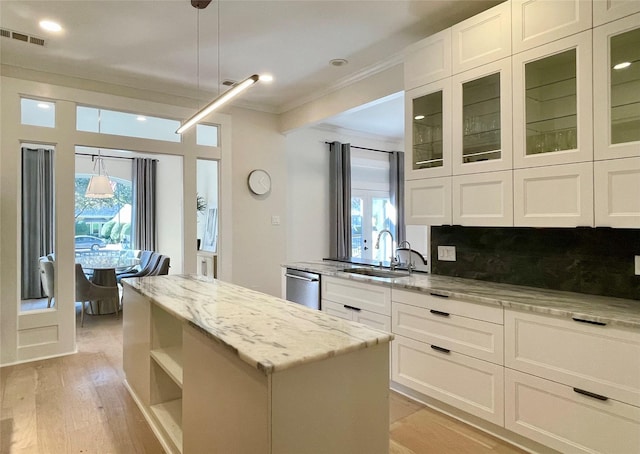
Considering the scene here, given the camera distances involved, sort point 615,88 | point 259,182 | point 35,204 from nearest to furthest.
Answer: point 615,88
point 259,182
point 35,204

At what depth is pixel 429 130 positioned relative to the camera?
2.90 m

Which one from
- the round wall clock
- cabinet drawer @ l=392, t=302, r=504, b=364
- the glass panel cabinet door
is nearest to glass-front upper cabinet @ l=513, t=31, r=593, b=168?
the glass panel cabinet door

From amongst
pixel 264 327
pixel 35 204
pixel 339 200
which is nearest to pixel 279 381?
pixel 264 327

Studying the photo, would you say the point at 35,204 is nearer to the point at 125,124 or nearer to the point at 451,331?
the point at 125,124

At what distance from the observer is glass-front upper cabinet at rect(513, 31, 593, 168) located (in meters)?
2.04

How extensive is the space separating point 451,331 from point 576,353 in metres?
0.70

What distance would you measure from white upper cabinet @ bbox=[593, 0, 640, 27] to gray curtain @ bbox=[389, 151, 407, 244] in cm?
490

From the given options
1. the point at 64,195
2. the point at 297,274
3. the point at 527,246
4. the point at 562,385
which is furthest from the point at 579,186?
the point at 64,195

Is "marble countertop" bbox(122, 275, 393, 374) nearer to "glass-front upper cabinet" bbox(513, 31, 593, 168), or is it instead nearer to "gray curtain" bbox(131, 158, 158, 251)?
"glass-front upper cabinet" bbox(513, 31, 593, 168)

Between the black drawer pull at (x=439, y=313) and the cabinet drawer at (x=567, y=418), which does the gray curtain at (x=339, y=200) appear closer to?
the black drawer pull at (x=439, y=313)

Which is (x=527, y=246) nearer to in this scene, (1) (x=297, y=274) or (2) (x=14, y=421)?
(1) (x=297, y=274)

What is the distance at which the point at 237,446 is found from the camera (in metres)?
1.34

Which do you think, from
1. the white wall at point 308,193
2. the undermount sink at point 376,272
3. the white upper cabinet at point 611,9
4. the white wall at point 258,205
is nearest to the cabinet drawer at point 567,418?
the undermount sink at point 376,272

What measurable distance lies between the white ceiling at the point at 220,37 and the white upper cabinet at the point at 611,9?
83 cm
